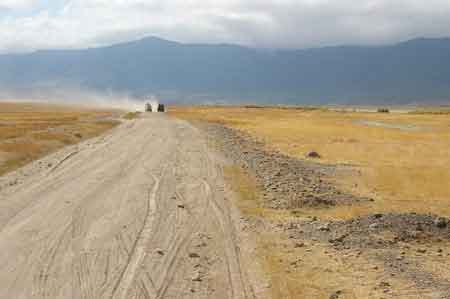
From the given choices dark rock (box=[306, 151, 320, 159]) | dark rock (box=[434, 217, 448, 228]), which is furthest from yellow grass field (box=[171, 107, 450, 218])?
dark rock (box=[434, 217, 448, 228])

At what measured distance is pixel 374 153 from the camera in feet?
140

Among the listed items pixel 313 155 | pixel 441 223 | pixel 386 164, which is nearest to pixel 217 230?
pixel 441 223

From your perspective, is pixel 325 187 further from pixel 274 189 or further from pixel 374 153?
pixel 374 153

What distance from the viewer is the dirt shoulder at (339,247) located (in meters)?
11.8

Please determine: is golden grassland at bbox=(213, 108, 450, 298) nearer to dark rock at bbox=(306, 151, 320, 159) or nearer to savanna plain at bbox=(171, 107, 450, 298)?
savanna plain at bbox=(171, 107, 450, 298)

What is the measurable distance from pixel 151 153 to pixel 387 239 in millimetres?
20753

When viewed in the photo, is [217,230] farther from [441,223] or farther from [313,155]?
[313,155]

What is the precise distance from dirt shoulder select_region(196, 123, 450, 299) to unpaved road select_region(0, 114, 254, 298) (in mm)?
909

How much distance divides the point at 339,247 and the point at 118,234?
5333mm

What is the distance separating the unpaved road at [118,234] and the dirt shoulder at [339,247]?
2.98 ft

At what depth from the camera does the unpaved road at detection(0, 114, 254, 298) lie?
1159 cm

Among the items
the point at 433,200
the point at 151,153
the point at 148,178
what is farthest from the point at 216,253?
the point at 151,153

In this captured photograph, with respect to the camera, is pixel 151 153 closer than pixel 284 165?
No

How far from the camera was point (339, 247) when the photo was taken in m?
14.7
